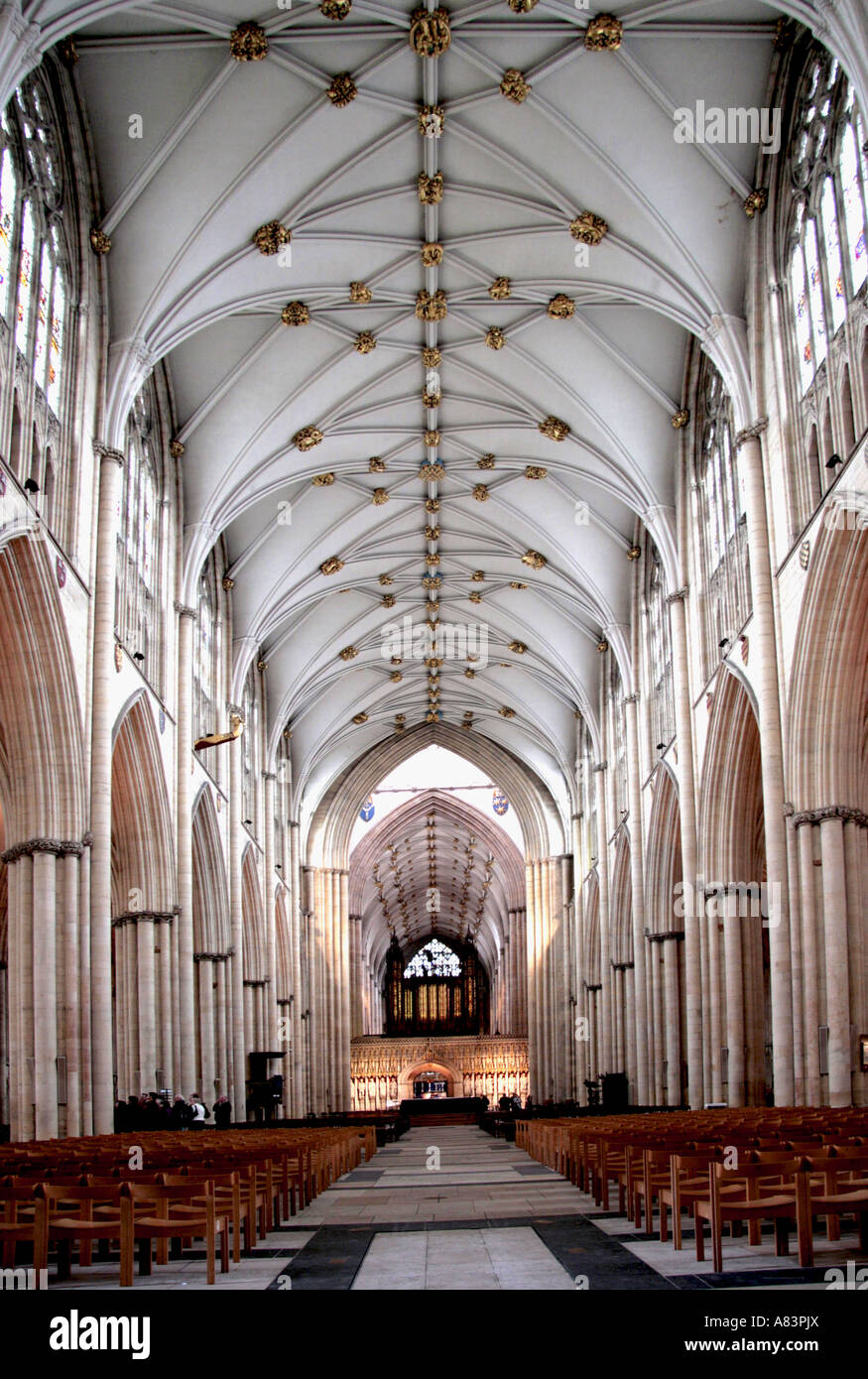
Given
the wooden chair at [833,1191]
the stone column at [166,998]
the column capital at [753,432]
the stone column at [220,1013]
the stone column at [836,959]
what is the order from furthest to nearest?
the stone column at [220,1013] → the stone column at [166,998] → the column capital at [753,432] → the stone column at [836,959] → the wooden chair at [833,1191]

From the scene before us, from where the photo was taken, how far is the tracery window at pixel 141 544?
24.0 metres

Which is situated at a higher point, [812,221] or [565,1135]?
[812,221]

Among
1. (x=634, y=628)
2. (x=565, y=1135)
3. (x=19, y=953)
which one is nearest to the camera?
(x=565, y=1135)

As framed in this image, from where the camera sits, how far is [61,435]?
2022 cm

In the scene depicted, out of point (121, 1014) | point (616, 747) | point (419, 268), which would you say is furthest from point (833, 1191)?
point (616, 747)

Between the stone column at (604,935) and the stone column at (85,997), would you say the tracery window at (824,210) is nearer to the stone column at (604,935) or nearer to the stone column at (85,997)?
the stone column at (85,997)

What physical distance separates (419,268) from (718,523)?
7493mm

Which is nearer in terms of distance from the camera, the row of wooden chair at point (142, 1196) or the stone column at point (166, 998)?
the row of wooden chair at point (142, 1196)

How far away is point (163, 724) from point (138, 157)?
1071 centimetres

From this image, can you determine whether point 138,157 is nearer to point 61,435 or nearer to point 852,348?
point 61,435

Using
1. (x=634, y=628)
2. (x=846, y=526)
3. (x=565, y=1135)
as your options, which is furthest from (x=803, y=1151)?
(x=634, y=628)

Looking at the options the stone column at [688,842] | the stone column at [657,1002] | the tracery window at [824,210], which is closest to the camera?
the tracery window at [824,210]

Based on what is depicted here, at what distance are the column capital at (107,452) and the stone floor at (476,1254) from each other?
12.1m

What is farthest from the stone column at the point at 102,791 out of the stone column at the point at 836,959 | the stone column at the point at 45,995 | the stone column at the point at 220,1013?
the stone column at the point at 220,1013
